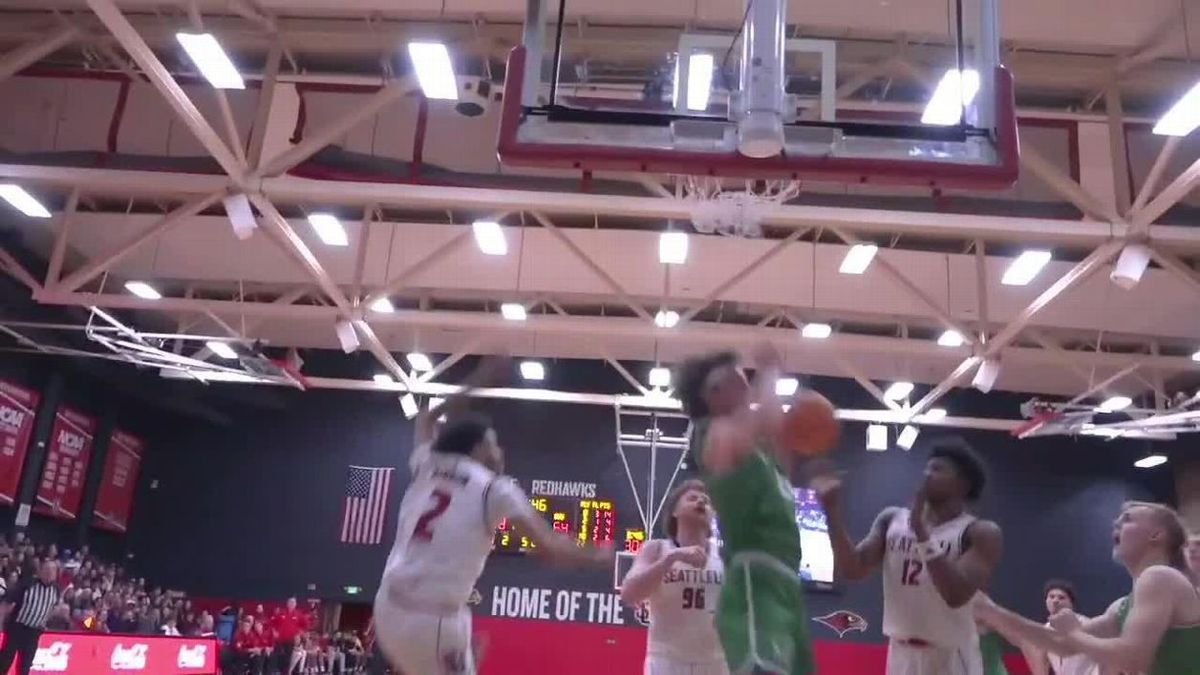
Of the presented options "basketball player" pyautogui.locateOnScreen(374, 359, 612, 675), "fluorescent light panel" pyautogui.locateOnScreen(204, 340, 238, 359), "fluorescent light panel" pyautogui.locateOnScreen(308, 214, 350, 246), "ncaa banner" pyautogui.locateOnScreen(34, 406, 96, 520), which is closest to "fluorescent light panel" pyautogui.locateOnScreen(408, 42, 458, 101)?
"fluorescent light panel" pyautogui.locateOnScreen(308, 214, 350, 246)

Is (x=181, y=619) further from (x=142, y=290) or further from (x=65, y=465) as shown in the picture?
(x=142, y=290)

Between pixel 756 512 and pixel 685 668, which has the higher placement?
pixel 756 512

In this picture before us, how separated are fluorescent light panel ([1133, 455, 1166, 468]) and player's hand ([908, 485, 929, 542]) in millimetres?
18019

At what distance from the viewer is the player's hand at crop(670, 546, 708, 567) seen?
13.9ft

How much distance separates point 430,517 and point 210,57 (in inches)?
235

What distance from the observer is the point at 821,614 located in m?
19.0

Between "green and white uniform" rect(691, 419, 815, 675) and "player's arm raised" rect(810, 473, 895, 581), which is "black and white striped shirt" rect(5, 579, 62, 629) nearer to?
"player's arm raised" rect(810, 473, 895, 581)

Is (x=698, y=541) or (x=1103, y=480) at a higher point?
(x=1103, y=480)

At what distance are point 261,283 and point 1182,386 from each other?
54.1ft

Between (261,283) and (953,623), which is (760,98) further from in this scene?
(261,283)

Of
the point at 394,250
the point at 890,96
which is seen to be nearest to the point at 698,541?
the point at 890,96

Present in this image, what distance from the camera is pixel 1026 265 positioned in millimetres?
10953

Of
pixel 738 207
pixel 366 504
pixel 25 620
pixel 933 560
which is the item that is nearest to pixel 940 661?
pixel 933 560

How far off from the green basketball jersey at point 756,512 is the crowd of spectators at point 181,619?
482 inches
